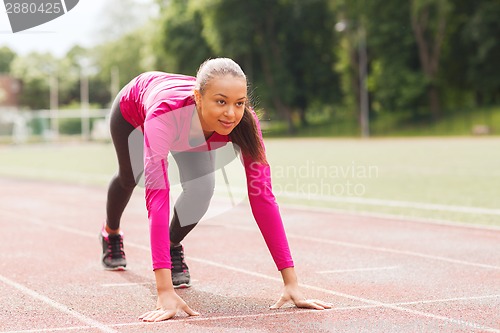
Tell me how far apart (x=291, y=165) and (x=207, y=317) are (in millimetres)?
17089

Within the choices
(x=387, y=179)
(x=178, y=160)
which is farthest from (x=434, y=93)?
(x=178, y=160)

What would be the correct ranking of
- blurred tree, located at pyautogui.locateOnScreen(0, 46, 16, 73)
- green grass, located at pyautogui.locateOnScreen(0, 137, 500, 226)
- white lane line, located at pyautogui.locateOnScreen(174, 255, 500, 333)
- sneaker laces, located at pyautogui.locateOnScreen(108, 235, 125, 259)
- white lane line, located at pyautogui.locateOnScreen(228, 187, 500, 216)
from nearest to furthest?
white lane line, located at pyautogui.locateOnScreen(174, 255, 500, 333)
sneaker laces, located at pyautogui.locateOnScreen(108, 235, 125, 259)
white lane line, located at pyautogui.locateOnScreen(228, 187, 500, 216)
green grass, located at pyautogui.locateOnScreen(0, 137, 500, 226)
blurred tree, located at pyautogui.locateOnScreen(0, 46, 16, 73)

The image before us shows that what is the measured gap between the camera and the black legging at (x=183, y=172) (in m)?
5.28

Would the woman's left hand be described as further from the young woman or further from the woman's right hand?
the woman's right hand

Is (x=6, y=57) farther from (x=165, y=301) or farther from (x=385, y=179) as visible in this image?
(x=165, y=301)

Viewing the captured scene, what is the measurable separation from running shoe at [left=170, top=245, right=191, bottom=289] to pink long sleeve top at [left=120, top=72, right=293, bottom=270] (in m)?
0.83

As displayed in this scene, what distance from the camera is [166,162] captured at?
14.3 ft

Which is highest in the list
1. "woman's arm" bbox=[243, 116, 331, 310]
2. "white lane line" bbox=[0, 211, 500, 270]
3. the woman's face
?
the woman's face

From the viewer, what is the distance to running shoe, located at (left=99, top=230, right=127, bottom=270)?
625 centimetres

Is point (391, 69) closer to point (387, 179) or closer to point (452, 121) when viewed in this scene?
point (452, 121)

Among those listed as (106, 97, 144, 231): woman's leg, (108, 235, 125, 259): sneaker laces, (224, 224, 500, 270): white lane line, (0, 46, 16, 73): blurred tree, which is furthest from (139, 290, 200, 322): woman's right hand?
(0, 46, 16, 73): blurred tree

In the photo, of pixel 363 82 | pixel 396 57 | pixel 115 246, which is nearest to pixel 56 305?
pixel 115 246

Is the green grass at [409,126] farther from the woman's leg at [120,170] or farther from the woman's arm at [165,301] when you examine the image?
the woman's arm at [165,301]

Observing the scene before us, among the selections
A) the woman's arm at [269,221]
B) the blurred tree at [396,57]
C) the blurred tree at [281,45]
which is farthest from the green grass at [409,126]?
the woman's arm at [269,221]
